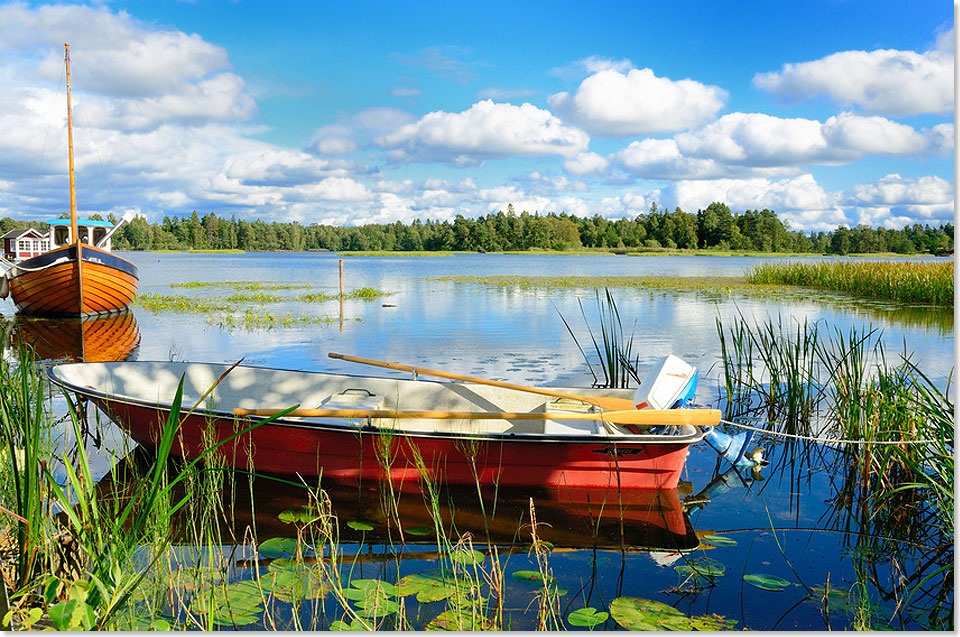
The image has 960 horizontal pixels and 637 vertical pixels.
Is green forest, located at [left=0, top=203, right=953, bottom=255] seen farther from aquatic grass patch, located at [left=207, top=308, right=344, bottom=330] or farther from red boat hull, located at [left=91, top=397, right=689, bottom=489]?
red boat hull, located at [left=91, top=397, right=689, bottom=489]

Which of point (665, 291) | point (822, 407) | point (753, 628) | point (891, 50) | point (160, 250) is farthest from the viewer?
point (160, 250)

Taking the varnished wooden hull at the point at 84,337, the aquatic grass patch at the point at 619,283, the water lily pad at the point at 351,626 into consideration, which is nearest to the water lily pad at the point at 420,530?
the water lily pad at the point at 351,626

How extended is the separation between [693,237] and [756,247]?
6581mm

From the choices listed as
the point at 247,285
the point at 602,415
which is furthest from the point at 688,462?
the point at 247,285

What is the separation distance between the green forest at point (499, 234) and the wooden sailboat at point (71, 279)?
2001 inches

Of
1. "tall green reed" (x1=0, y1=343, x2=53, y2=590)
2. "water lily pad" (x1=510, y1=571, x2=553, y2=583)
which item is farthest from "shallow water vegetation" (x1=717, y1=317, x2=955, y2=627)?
"tall green reed" (x1=0, y1=343, x2=53, y2=590)

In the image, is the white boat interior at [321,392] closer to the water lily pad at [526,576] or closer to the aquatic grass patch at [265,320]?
the water lily pad at [526,576]

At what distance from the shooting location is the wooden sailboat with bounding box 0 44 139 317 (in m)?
15.1

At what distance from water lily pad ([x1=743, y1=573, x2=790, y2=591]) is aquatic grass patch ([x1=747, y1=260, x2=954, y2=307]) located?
1424 cm

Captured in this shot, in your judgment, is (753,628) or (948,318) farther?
(948,318)

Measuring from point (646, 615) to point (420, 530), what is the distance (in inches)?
61.7

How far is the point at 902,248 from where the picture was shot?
90.4ft

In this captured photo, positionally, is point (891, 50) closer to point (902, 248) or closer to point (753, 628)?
point (753, 628)

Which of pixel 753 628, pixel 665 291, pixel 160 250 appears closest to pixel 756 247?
pixel 665 291
